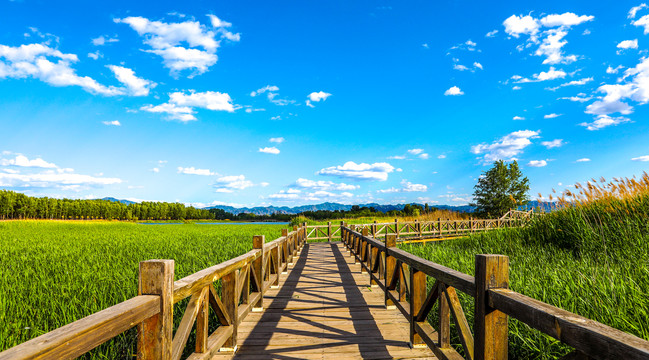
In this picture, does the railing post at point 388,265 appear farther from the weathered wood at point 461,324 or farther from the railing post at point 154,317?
the railing post at point 154,317

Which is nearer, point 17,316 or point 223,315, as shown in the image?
point 223,315

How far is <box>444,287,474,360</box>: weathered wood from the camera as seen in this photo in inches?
110

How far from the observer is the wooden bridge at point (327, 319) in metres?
1.59

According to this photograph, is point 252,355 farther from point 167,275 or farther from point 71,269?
point 71,269

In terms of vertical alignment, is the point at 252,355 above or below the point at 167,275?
below

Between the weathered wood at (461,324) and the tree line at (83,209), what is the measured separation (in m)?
102

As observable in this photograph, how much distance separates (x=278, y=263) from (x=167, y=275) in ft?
17.3

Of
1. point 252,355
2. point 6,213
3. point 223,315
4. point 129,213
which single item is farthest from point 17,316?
point 129,213

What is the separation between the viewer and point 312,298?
20.5 feet

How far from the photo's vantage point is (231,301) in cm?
392

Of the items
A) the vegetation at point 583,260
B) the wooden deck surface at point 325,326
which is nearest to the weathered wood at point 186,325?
the wooden deck surface at point 325,326

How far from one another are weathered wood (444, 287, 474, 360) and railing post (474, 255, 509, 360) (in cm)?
37

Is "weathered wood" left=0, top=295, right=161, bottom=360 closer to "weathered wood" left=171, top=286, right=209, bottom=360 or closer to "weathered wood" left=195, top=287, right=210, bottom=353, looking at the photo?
"weathered wood" left=171, top=286, right=209, bottom=360

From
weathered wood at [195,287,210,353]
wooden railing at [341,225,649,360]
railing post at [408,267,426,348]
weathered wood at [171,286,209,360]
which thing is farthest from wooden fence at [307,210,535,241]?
weathered wood at [171,286,209,360]
